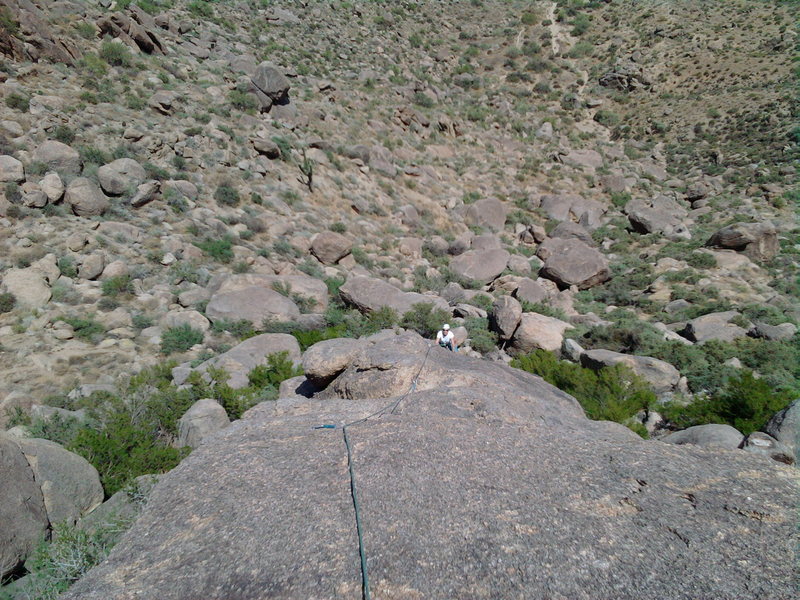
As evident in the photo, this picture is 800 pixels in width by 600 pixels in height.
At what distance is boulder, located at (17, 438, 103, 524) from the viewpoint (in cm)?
452

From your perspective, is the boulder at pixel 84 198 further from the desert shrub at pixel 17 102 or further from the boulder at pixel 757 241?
the boulder at pixel 757 241

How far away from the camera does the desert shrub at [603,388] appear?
812 centimetres

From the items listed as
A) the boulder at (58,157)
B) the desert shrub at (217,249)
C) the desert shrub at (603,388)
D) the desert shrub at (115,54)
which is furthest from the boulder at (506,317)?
the desert shrub at (115,54)

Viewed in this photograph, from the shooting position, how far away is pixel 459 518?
3.41m

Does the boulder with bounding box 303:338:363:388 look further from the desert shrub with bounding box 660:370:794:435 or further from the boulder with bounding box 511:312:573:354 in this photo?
the desert shrub with bounding box 660:370:794:435

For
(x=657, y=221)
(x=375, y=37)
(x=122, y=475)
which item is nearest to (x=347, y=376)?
(x=122, y=475)

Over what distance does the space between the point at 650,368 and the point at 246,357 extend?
30.6ft

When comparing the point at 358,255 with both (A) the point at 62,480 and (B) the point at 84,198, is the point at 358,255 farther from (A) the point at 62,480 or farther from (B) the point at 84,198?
(A) the point at 62,480

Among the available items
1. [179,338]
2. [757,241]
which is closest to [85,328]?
[179,338]

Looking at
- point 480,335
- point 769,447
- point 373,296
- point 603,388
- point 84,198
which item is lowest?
point 480,335

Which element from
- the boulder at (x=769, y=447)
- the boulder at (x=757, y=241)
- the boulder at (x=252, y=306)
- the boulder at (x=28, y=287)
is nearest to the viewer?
the boulder at (x=769, y=447)

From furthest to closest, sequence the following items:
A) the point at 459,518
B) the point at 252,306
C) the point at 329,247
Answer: the point at 329,247 → the point at 252,306 → the point at 459,518

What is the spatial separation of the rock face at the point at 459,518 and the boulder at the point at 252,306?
5706mm

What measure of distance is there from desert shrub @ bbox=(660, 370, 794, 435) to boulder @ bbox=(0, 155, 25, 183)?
15894mm
